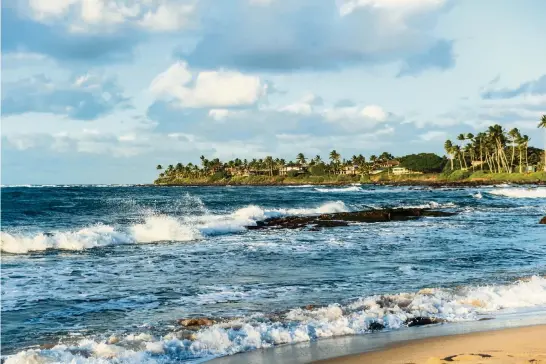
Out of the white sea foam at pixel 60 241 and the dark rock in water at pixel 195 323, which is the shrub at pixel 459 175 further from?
the dark rock in water at pixel 195 323

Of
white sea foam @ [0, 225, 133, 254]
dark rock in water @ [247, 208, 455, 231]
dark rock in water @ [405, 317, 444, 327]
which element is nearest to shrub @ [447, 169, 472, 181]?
dark rock in water @ [247, 208, 455, 231]

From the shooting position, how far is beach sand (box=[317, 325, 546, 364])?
7191 millimetres

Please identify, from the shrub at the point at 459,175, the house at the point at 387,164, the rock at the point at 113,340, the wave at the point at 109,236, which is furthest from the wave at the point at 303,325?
the house at the point at 387,164

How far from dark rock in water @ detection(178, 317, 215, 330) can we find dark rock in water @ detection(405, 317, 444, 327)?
11.4ft

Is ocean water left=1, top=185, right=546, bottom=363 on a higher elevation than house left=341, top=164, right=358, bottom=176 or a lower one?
lower

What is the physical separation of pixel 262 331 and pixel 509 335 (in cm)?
384

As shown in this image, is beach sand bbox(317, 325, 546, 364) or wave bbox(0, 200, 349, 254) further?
wave bbox(0, 200, 349, 254)

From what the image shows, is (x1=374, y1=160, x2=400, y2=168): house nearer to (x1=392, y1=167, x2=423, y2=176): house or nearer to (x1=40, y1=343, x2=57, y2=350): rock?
(x1=392, y1=167, x2=423, y2=176): house

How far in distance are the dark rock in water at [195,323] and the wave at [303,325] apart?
9.8 inches

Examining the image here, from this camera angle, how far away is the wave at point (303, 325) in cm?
817

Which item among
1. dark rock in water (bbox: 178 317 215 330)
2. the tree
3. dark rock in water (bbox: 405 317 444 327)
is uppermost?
the tree

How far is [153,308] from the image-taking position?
446 inches

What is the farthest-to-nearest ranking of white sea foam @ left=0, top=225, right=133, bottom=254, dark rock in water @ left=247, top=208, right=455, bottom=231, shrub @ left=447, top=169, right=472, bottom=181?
1. shrub @ left=447, top=169, right=472, bottom=181
2. dark rock in water @ left=247, top=208, right=455, bottom=231
3. white sea foam @ left=0, top=225, right=133, bottom=254

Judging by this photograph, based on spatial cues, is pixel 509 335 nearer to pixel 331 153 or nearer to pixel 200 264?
pixel 200 264
